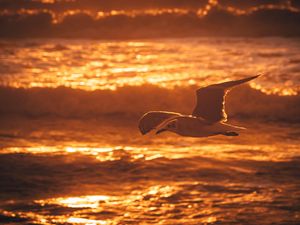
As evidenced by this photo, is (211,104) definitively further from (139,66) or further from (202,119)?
(139,66)

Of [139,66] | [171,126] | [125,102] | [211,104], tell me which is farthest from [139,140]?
[139,66]

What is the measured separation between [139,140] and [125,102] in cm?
327

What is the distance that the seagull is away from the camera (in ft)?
25.6

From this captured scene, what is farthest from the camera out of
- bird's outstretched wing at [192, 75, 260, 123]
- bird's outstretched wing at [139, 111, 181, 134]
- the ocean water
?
the ocean water

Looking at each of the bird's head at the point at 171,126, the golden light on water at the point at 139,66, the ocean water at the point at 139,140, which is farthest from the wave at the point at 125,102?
the bird's head at the point at 171,126

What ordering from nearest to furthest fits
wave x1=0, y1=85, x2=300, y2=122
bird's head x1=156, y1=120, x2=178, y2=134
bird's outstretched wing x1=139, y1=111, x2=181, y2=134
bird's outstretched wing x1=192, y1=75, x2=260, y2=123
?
bird's outstretched wing x1=139, y1=111, x2=181, y2=134 → bird's head x1=156, y1=120, x2=178, y2=134 → bird's outstretched wing x1=192, y1=75, x2=260, y2=123 → wave x1=0, y1=85, x2=300, y2=122

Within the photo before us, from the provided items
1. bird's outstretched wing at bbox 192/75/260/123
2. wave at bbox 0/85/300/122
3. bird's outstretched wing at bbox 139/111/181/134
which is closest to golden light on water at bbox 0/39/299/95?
wave at bbox 0/85/300/122

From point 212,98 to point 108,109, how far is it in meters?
7.45

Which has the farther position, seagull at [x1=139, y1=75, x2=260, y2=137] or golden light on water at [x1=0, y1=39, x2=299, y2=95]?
golden light on water at [x1=0, y1=39, x2=299, y2=95]

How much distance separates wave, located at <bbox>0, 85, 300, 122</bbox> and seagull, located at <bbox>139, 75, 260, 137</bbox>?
21.8ft

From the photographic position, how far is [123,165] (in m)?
10.9

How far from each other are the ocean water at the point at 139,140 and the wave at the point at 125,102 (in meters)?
0.02

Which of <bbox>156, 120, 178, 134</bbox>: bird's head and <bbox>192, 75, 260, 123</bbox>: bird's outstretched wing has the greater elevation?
<bbox>192, 75, 260, 123</bbox>: bird's outstretched wing

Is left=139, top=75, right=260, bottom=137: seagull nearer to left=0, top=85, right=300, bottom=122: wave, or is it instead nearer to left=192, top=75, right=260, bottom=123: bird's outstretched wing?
left=192, top=75, right=260, bottom=123: bird's outstretched wing
